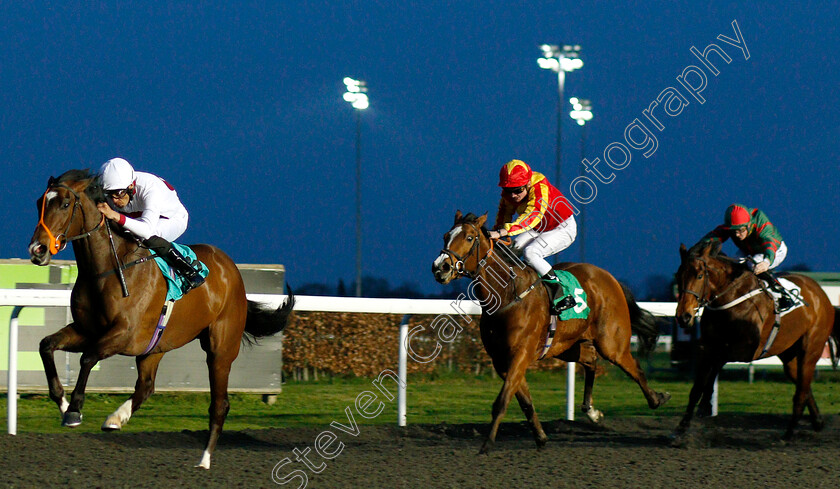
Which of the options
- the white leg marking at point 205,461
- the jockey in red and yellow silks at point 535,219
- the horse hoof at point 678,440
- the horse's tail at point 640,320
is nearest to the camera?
the white leg marking at point 205,461

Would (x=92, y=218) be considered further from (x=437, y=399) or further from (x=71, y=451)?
(x=437, y=399)

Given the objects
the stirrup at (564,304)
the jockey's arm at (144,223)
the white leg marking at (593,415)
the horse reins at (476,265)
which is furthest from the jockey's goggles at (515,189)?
the jockey's arm at (144,223)

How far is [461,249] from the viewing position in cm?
438

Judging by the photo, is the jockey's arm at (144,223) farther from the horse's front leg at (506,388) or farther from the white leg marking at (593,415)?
the white leg marking at (593,415)

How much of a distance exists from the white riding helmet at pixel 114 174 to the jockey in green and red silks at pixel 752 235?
11.5 ft

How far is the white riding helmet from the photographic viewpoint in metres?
4.04

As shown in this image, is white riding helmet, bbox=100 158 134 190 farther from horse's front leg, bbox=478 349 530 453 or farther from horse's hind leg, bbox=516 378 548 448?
horse's hind leg, bbox=516 378 548 448

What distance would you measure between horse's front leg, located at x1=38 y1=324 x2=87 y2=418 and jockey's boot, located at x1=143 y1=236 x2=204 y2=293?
1.78 ft

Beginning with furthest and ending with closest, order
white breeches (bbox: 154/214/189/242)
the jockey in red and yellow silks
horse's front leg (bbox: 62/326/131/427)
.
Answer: the jockey in red and yellow silks < white breeches (bbox: 154/214/189/242) < horse's front leg (bbox: 62/326/131/427)

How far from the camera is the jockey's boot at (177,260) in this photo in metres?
4.21

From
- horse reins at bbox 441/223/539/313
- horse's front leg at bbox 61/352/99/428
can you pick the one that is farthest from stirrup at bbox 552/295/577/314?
horse's front leg at bbox 61/352/99/428

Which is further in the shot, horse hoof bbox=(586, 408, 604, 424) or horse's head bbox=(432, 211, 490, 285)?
horse hoof bbox=(586, 408, 604, 424)

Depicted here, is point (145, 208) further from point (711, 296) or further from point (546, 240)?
point (711, 296)

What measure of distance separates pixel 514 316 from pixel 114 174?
2.14 meters
